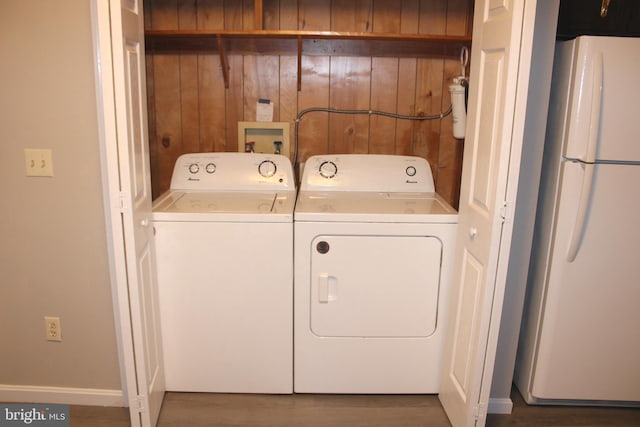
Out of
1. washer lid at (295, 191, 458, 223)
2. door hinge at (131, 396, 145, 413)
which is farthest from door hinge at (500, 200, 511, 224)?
door hinge at (131, 396, 145, 413)

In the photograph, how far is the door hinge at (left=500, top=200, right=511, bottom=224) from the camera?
1.59 m

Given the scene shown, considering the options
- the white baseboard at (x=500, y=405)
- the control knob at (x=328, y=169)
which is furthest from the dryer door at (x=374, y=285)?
the control knob at (x=328, y=169)

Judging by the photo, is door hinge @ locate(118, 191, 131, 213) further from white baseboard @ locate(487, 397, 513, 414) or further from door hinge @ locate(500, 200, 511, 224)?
white baseboard @ locate(487, 397, 513, 414)

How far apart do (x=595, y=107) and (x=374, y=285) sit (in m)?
1.04

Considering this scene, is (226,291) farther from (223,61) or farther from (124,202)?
(223,61)

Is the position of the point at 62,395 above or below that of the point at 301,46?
below

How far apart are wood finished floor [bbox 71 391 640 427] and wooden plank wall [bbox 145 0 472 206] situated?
3.85ft

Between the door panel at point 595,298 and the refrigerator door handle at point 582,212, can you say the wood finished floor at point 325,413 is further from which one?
the refrigerator door handle at point 582,212

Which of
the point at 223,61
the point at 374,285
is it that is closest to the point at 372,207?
the point at 374,285

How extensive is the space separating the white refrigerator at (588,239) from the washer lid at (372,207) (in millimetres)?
412

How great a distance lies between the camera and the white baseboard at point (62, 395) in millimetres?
2107

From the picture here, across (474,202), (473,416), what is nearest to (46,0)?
(474,202)

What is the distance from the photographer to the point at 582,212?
1855 mm

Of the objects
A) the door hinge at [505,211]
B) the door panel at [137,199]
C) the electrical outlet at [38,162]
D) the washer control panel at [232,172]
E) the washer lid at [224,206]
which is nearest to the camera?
the door panel at [137,199]
